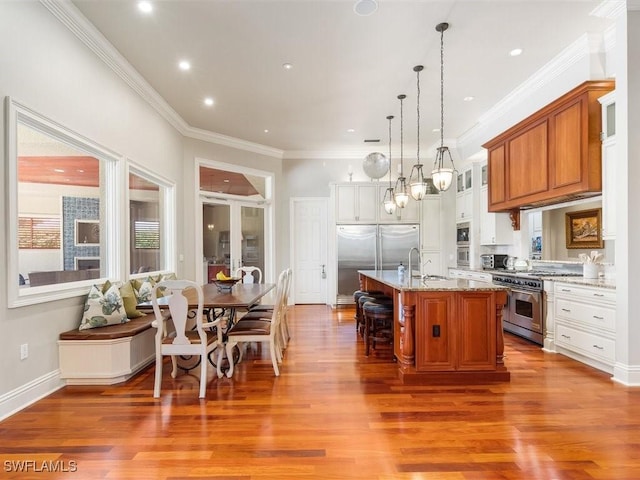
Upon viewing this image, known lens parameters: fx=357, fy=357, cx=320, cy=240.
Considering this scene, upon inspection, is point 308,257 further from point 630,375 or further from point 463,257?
point 630,375

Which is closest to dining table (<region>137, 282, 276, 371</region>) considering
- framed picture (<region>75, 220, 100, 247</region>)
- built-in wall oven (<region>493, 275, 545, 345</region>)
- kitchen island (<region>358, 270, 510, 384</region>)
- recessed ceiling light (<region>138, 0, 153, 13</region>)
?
framed picture (<region>75, 220, 100, 247</region>)

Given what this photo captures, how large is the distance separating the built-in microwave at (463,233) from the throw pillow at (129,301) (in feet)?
17.9

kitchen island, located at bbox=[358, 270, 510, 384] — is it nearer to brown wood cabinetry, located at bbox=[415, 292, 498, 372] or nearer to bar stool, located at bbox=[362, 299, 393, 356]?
brown wood cabinetry, located at bbox=[415, 292, 498, 372]

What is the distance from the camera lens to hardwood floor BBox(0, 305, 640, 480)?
1924 mm

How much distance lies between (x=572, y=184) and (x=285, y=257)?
5.14 metres

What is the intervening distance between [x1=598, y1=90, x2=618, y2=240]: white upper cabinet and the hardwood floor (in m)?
1.42

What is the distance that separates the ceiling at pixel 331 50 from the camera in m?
3.10

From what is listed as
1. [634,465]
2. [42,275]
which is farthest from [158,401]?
[634,465]

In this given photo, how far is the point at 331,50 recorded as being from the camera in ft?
12.2

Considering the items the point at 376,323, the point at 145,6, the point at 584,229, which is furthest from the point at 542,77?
the point at 145,6

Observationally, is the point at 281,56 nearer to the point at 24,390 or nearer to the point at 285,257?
the point at 24,390

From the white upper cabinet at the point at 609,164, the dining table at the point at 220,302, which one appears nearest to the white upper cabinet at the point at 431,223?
the white upper cabinet at the point at 609,164

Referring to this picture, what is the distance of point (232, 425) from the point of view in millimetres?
2387

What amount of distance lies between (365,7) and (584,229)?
356cm
